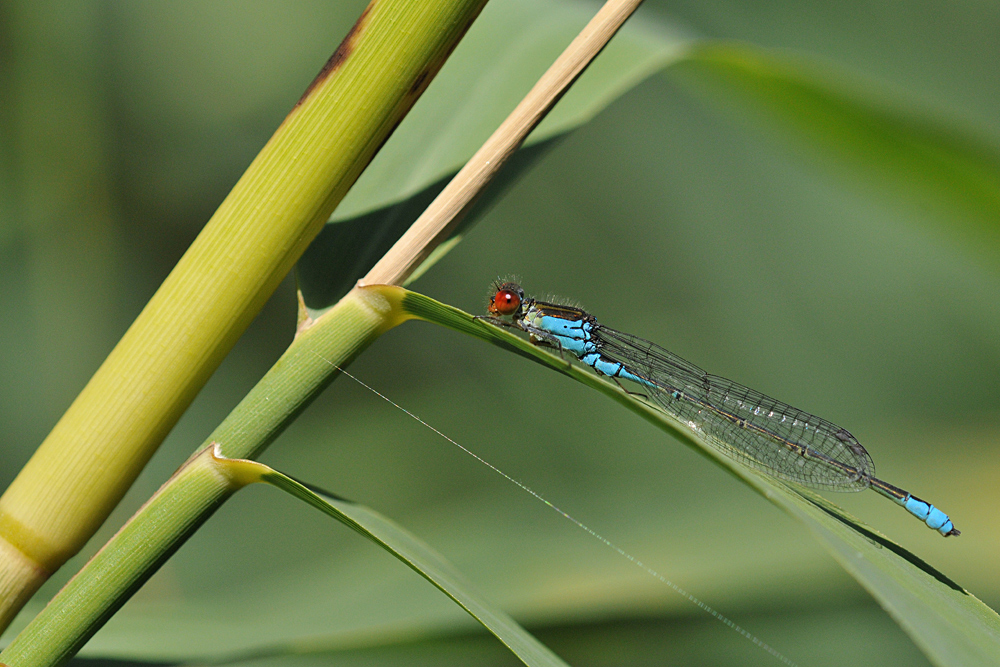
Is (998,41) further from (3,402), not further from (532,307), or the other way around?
(3,402)

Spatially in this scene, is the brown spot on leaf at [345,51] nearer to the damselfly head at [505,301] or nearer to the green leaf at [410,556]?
the green leaf at [410,556]

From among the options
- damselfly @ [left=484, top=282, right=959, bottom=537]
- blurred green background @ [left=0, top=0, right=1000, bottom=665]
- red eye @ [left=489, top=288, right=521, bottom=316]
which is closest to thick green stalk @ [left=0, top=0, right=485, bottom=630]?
blurred green background @ [left=0, top=0, right=1000, bottom=665]

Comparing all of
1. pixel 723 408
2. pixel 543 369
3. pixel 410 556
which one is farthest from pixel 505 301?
pixel 410 556

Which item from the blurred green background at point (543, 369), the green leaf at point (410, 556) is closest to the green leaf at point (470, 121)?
the green leaf at point (410, 556)

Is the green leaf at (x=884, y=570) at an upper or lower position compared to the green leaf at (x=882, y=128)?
lower

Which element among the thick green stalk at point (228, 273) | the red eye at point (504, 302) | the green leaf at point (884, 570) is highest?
the red eye at point (504, 302)

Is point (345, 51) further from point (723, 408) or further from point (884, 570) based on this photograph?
point (723, 408)

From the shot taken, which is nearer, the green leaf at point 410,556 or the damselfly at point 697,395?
the green leaf at point 410,556
